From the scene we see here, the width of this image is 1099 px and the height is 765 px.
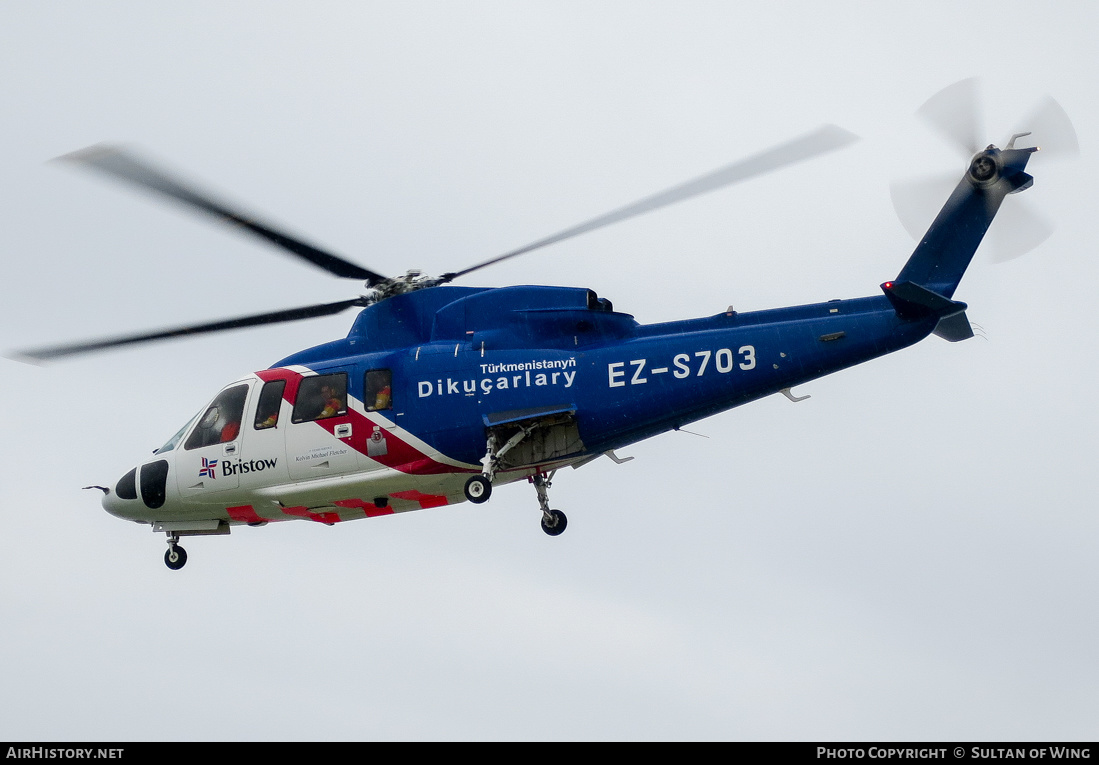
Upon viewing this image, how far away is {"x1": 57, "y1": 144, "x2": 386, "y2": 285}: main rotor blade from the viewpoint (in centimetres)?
1659

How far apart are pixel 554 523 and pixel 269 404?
4.86 meters

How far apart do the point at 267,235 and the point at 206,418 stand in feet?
13.7

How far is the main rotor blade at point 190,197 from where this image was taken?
1659 centimetres

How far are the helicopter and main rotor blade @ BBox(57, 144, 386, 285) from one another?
3 cm

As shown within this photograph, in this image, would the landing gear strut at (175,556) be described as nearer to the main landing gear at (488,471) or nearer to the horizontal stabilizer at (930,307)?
the main landing gear at (488,471)

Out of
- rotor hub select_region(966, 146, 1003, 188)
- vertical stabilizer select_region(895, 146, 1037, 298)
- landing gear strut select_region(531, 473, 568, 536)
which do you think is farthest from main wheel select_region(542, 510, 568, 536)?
rotor hub select_region(966, 146, 1003, 188)

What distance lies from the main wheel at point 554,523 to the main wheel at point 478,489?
Result: 4.47 feet

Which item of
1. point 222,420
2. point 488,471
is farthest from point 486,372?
point 222,420

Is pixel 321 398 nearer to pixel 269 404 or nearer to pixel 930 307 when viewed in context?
pixel 269 404

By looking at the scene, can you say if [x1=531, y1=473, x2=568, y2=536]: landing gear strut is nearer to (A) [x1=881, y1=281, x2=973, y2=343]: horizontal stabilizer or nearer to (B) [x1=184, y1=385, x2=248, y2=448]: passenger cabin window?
(B) [x1=184, y1=385, x2=248, y2=448]: passenger cabin window

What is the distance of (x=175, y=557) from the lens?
22.4 metres

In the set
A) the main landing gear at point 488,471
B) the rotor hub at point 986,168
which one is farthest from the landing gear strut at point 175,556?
the rotor hub at point 986,168
